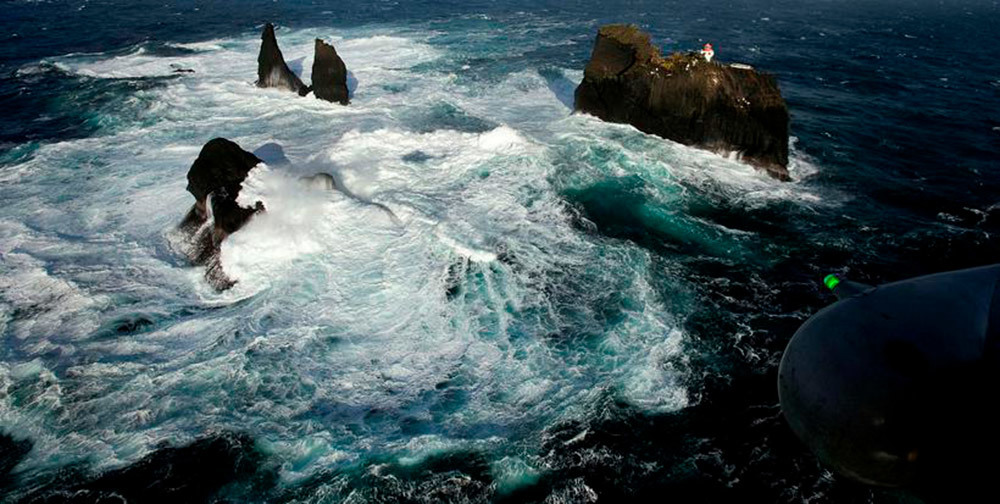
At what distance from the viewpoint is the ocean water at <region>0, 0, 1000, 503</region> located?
33.3ft

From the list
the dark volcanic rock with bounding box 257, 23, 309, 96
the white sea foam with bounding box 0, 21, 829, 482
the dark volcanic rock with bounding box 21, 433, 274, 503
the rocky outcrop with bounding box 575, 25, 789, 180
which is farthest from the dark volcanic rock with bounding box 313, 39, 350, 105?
the dark volcanic rock with bounding box 21, 433, 274, 503

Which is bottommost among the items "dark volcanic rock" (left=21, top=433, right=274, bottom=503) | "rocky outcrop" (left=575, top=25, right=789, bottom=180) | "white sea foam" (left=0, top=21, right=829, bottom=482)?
"dark volcanic rock" (left=21, top=433, right=274, bottom=503)

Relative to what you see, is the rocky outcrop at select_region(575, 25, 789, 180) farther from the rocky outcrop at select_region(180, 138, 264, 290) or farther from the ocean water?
the rocky outcrop at select_region(180, 138, 264, 290)

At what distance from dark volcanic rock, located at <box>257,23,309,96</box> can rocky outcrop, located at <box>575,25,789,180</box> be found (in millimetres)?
17850

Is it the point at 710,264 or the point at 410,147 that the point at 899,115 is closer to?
the point at 710,264

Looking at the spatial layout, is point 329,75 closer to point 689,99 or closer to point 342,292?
point 342,292

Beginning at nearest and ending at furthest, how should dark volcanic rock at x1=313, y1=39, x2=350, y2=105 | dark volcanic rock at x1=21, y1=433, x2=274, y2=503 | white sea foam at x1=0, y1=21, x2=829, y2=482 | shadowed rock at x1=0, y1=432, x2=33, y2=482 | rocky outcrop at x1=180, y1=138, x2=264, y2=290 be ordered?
dark volcanic rock at x1=21, y1=433, x2=274, y2=503 → shadowed rock at x1=0, y1=432, x2=33, y2=482 → white sea foam at x1=0, y1=21, x2=829, y2=482 → rocky outcrop at x1=180, y1=138, x2=264, y2=290 → dark volcanic rock at x1=313, y1=39, x2=350, y2=105

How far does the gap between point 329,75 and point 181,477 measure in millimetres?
24093

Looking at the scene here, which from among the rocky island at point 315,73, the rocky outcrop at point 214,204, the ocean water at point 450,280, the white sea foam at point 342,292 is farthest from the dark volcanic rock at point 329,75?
the rocky outcrop at point 214,204

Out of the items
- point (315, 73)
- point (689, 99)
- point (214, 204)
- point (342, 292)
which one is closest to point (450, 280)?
point (342, 292)

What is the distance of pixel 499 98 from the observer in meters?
30.4

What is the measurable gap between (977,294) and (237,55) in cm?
4622

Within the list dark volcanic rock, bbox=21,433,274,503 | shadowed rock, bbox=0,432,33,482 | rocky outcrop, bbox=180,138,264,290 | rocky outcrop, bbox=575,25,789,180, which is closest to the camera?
dark volcanic rock, bbox=21,433,274,503

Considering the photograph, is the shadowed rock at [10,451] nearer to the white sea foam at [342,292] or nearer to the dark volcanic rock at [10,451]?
the dark volcanic rock at [10,451]
